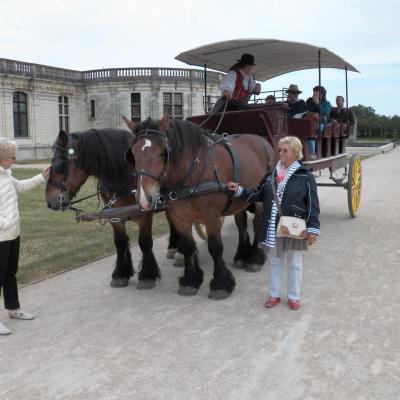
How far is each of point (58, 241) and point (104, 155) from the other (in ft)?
11.1

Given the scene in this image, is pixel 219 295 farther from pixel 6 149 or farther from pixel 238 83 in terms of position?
pixel 238 83

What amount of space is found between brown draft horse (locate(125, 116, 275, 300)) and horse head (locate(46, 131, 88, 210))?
2.33 feet

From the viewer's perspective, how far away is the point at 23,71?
3312 centimetres

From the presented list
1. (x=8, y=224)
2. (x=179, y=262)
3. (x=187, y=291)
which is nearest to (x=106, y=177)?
(x=8, y=224)

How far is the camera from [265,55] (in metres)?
7.79

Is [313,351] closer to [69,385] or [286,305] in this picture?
[286,305]

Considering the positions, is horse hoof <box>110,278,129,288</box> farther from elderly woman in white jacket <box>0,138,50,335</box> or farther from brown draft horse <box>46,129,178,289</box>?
elderly woman in white jacket <box>0,138,50,335</box>

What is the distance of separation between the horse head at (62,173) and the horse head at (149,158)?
0.71 m

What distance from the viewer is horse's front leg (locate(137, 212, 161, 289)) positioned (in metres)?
4.87

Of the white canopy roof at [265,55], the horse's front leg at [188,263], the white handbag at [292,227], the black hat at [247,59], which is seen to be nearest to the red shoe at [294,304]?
the white handbag at [292,227]

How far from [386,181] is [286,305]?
39.4ft

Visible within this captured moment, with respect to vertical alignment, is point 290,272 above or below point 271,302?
above

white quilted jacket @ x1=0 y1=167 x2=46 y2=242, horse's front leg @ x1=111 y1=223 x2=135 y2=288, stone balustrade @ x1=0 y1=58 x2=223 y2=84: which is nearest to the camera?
white quilted jacket @ x1=0 y1=167 x2=46 y2=242

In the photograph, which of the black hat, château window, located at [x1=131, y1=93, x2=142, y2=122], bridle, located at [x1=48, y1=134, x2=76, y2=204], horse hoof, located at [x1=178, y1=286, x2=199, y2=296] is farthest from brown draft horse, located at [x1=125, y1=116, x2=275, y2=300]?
château window, located at [x1=131, y1=93, x2=142, y2=122]
